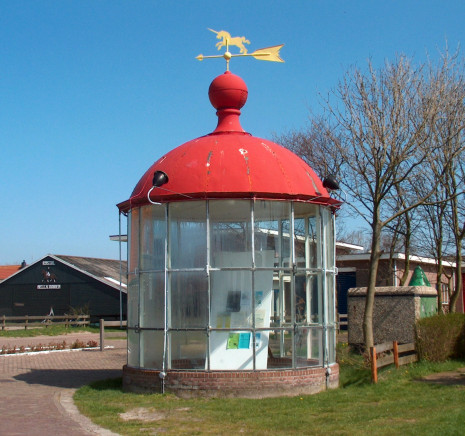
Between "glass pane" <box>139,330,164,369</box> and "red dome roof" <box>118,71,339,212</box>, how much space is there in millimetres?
2585

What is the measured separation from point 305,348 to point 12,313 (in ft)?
122

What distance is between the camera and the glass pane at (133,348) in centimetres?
1374

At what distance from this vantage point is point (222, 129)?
48.2 feet

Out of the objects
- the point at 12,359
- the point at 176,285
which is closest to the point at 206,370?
the point at 176,285

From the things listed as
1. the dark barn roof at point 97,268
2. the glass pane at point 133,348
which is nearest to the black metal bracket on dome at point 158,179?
the glass pane at point 133,348

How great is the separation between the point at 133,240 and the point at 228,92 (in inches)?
146

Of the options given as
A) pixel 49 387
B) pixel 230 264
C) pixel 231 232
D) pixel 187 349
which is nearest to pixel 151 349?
pixel 187 349

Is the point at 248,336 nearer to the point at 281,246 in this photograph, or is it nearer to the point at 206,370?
the point at 206,370

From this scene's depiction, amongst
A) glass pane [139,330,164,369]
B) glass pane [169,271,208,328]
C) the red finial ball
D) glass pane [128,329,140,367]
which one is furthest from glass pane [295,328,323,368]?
the red finial ball

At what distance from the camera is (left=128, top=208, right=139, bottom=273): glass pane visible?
1402 cm

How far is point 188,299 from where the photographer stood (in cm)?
1312

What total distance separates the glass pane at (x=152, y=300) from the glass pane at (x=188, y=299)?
246 millimetres

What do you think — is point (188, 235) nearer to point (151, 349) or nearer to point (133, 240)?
point (133, 240)

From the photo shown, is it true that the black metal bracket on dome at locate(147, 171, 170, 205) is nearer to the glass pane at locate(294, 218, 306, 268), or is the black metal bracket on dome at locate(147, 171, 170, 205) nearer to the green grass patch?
the glass pane at locate(294, 218, 306, 268)
